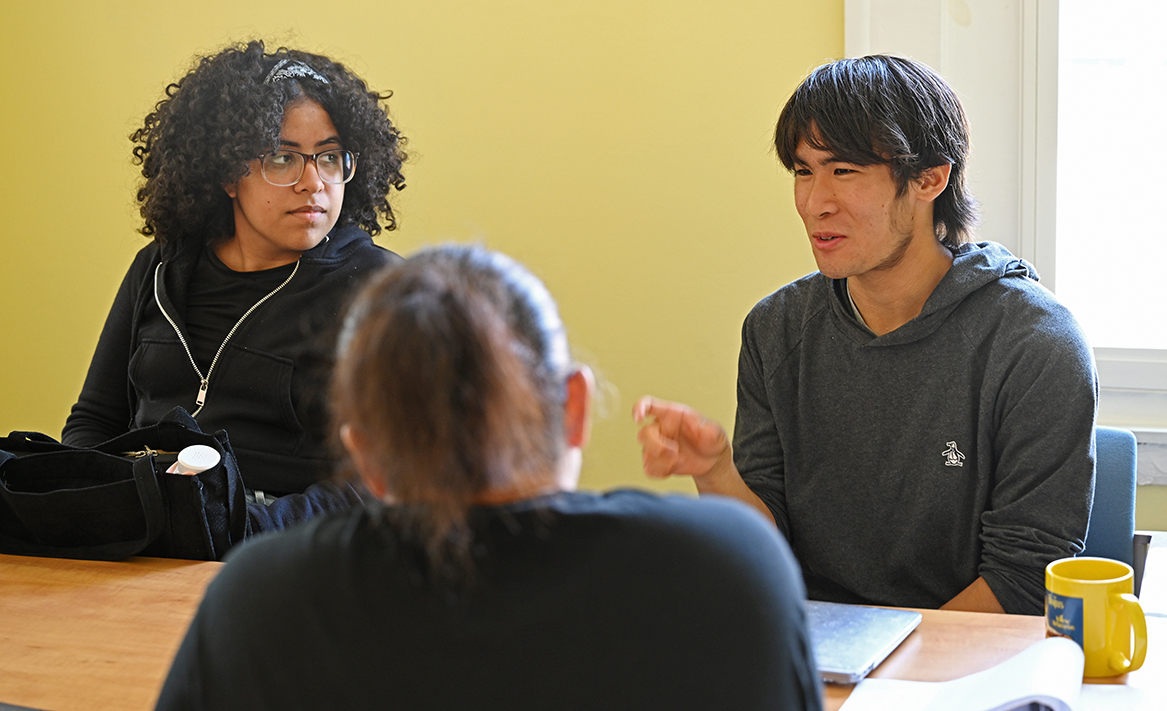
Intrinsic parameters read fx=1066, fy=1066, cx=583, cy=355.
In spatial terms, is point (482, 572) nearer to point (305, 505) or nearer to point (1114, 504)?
point (305, 505)

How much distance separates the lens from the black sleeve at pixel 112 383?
1.97 m

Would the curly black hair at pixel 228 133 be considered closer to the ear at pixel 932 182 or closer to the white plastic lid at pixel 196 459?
the white plastic lid at pixel 196 459

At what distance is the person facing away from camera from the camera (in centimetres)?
Answer: 63

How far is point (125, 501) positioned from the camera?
1.43m

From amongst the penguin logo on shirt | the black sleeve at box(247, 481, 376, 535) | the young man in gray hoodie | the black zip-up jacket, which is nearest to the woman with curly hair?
the black zip-up jacket

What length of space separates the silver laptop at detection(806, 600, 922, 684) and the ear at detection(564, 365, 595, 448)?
393 mm

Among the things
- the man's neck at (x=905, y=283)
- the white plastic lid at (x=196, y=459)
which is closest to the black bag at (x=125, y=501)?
the white plastic lid at (x=196, y=459)

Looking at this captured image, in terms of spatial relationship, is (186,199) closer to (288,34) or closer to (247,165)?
(247,165)

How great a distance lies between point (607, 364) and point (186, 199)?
0.99 m

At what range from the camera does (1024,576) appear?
1.38m

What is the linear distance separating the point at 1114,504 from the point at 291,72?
5.11 feet

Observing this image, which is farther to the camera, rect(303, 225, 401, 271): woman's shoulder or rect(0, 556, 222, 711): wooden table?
rect(303, 225, 401, 271): woman's shoulder

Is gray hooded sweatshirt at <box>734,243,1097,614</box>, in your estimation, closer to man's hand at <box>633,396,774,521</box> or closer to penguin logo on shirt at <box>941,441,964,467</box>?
penguin logo on shirt at <box>941,441,964,467</box>

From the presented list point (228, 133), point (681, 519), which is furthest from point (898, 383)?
point (228, 133)
